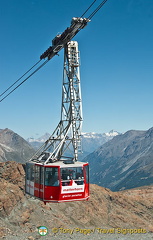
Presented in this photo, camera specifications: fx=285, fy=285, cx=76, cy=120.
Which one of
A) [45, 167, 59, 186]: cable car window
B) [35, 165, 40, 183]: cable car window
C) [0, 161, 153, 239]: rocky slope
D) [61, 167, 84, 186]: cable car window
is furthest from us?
[0, 161, 153, 239]: rocky slope

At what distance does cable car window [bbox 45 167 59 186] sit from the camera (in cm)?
2678

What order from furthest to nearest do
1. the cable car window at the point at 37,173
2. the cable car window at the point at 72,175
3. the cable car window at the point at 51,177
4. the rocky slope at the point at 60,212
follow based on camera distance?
1. the rocky slope at the point at 60,212
2. the cable car window at the point at 37,173
3. the cable car window at the point at 72,175
4. the cable car window at the point at 51,177

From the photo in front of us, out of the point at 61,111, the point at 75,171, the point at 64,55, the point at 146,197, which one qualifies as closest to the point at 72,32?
the point at 64,55

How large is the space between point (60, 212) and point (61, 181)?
47.2m

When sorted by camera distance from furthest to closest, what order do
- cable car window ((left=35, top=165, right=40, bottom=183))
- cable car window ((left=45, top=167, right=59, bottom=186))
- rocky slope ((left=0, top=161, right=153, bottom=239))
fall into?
rocky slope ((left=0, top=161, right=153, bottom=239)) → cable car window ((left=35, top=165, right=40, bottom=183)) → cable car window ((left=45, top=167, right=59, bottom=186))

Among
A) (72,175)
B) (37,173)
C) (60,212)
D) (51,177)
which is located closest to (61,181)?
(51,177)

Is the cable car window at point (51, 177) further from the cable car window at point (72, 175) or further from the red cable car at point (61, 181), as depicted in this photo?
the cable car window at point (72, 175)

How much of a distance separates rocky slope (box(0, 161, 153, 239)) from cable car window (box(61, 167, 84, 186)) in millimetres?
25842

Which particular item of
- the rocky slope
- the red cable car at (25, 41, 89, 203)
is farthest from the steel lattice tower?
the rocky slope

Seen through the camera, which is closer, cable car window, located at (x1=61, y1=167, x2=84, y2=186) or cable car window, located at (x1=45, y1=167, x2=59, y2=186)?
cable car window, located at (x1=45, y1=167, x2=59, y2=186)

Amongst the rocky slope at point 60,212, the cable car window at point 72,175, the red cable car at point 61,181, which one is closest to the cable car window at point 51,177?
the red cable car at point 61,181

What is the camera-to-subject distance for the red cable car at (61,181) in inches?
1056

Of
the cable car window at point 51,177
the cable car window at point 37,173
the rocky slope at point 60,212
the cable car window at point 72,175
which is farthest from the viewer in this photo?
the rocky slope at point 60,212

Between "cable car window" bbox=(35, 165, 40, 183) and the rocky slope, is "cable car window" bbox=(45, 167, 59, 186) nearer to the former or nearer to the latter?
"cable car window" bbox=(35, 165, 40, 183)
